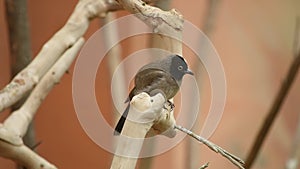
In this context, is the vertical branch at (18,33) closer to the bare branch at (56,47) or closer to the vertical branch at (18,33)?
the vertical branch at (18,33)

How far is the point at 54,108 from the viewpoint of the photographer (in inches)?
65.7

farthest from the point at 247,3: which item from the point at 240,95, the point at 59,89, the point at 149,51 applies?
the point at 149,51

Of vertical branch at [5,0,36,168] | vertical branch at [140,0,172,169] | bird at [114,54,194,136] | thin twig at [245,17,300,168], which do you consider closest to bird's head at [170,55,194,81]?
bird at [114,54,194,136]

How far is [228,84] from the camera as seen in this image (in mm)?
1803

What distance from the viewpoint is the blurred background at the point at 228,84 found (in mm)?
1643

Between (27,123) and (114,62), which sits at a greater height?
(114,62)

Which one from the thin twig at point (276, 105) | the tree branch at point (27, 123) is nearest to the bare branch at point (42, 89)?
the tree branch at point (27, 123)

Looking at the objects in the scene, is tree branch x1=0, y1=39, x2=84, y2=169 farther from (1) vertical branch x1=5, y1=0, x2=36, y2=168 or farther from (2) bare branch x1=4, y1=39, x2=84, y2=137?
(1) vertical branch x1=5, y1=0, x2=36, y2=168

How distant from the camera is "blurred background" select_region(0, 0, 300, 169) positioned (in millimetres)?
1643

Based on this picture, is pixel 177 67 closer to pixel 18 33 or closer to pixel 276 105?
pixel 276 105

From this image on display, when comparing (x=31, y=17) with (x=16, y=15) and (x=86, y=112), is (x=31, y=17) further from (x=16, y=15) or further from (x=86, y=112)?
(x=86, y=112)

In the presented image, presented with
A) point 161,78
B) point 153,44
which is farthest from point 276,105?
point 161,78

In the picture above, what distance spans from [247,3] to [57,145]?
2.25 ft

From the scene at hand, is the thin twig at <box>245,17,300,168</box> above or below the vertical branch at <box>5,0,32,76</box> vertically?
below
